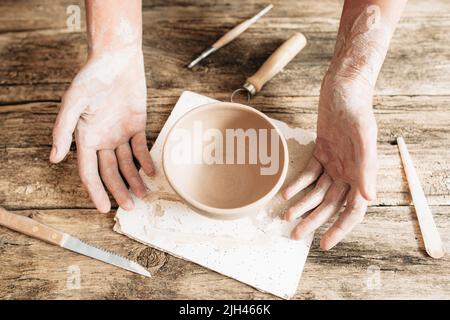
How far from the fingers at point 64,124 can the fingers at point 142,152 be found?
16 centimetres

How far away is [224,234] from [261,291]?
0.48ft

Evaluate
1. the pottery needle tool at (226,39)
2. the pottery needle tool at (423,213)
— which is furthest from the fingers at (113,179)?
the pottery needle tool at (423,213)

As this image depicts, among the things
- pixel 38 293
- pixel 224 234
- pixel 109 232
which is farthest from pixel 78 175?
pixel 224 234

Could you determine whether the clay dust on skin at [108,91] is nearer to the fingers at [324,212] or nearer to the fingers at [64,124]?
the fingers at [64,124]

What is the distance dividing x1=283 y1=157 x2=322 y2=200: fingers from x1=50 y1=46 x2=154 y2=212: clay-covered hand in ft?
1.06

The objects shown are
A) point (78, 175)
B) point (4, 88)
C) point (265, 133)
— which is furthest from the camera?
point (4, 88)

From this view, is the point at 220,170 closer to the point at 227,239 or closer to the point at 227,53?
the point at 227,239

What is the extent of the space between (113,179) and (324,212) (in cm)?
49

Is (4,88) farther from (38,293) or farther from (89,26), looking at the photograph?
(38,293)

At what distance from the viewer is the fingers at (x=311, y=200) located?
0.96m

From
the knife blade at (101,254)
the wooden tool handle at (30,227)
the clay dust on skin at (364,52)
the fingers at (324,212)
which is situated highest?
the clay dust on skin at (364,52)

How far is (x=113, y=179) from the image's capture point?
3.27 ft

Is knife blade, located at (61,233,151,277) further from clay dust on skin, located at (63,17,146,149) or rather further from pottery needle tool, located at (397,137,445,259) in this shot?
pottery needle tool, located at (397,137,445,259)

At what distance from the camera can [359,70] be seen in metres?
0.97
